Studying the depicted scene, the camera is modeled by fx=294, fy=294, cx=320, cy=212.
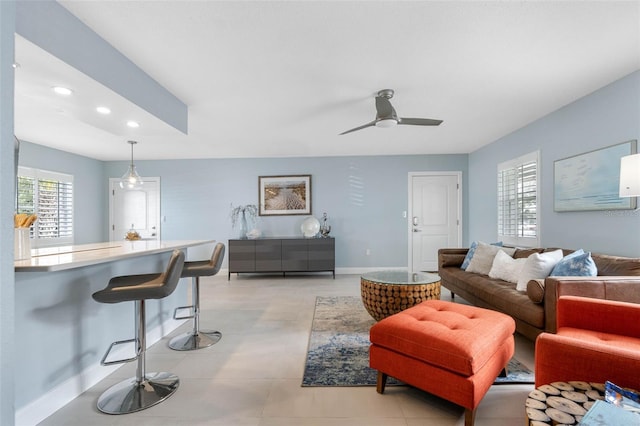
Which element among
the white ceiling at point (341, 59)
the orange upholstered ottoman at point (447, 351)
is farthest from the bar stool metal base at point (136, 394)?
the white ceiling at point (341, 59)

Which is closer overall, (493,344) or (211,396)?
(493,344)

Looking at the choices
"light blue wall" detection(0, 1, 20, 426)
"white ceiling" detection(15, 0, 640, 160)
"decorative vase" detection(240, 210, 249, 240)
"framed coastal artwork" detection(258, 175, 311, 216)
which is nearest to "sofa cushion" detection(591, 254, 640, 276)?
"white ceiling" detection(15, 0, 640, 160)

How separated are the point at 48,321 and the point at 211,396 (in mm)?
1054

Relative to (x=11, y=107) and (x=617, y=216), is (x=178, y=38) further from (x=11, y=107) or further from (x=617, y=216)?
(x=617, y=216)

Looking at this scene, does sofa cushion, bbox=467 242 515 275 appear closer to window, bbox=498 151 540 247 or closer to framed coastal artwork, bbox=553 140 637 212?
window, bbox=498 151 540 247

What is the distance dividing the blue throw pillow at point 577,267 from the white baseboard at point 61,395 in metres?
3.55

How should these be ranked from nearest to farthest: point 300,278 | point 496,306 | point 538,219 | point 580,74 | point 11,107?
point 11,107 < point 580,74 < point 496,306 < point 538,219 < point 300,278

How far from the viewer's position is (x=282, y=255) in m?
5.27

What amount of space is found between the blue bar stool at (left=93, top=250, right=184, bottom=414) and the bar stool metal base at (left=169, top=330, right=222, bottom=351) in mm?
499

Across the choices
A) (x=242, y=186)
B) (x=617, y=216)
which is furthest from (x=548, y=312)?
(x=242, y=186)

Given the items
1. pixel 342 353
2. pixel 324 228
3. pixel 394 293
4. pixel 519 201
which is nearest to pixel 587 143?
pixel 519 201

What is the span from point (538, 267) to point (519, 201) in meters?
1.82

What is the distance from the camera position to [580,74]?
2529 millimetres

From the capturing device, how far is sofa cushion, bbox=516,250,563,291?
2539mm
